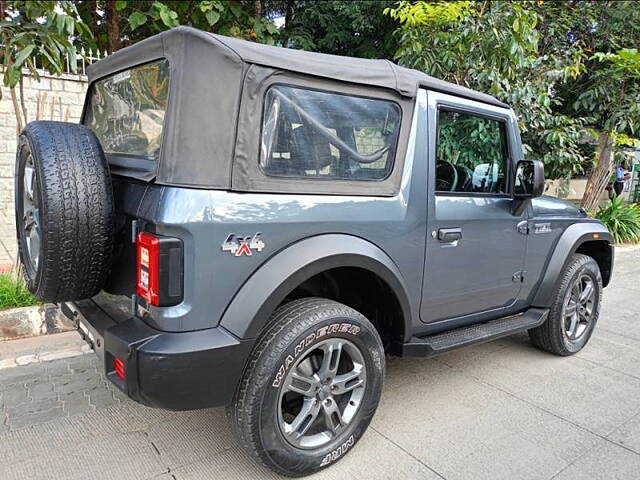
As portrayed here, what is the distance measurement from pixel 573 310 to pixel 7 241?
654cm

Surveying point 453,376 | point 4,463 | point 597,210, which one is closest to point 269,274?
point 4,463

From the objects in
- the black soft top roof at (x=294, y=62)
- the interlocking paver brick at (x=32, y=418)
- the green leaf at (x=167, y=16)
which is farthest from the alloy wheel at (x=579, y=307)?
the green leaf at (x=167, y=16)

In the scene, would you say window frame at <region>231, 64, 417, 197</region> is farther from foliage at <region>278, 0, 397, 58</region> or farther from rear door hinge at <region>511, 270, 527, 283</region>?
Answer: foliage at <region>278, 0, 397, 58</region>

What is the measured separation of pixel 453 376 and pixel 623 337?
6.93ft

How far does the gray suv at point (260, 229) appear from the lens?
1.99 metres

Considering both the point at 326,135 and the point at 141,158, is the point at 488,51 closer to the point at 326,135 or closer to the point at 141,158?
the point at 326,135

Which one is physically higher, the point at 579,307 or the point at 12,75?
the point at 12,75

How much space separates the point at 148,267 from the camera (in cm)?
196

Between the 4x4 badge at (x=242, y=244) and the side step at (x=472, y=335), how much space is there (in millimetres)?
1167

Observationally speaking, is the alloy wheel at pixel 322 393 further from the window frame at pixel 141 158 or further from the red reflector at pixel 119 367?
the window frame at pixel 141 158

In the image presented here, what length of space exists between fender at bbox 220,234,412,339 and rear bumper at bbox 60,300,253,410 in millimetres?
83

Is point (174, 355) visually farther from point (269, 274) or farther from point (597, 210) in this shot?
point (597, 210)

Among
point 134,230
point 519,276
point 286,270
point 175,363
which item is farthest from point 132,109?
point 519,276

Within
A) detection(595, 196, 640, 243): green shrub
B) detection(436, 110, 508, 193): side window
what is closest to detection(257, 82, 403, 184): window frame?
detection(436, 110, 508, 193): side window
